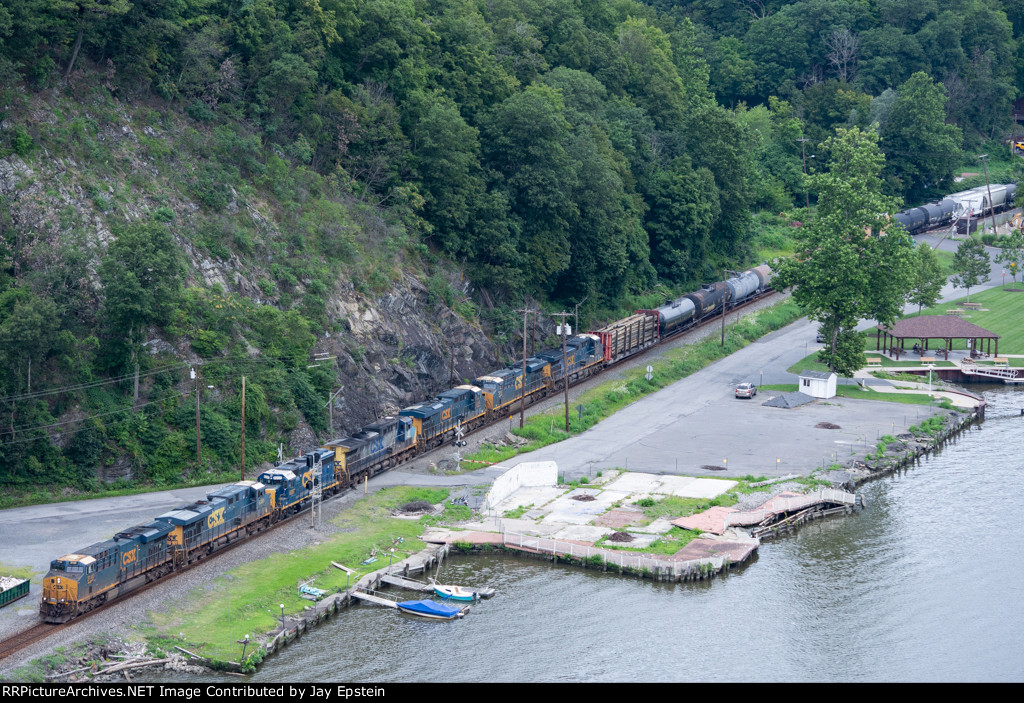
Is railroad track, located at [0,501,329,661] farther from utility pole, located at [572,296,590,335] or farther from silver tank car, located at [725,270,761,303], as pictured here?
silver tank car, located at [725,270,761,303]

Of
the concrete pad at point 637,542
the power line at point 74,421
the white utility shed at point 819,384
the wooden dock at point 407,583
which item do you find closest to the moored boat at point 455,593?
the wooden dock at point 407,583

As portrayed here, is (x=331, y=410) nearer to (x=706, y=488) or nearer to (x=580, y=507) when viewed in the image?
(x=580, y=507)

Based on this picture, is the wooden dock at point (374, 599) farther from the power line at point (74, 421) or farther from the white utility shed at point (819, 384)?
the white utility shed at point (819, 384)

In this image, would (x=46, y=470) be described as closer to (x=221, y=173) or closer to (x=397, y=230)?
(x=221, y=173)

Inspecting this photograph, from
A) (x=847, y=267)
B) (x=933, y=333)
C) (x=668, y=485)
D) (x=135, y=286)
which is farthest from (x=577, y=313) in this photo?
(x=135, y=286)

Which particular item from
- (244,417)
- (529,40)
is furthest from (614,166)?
(244,417)
